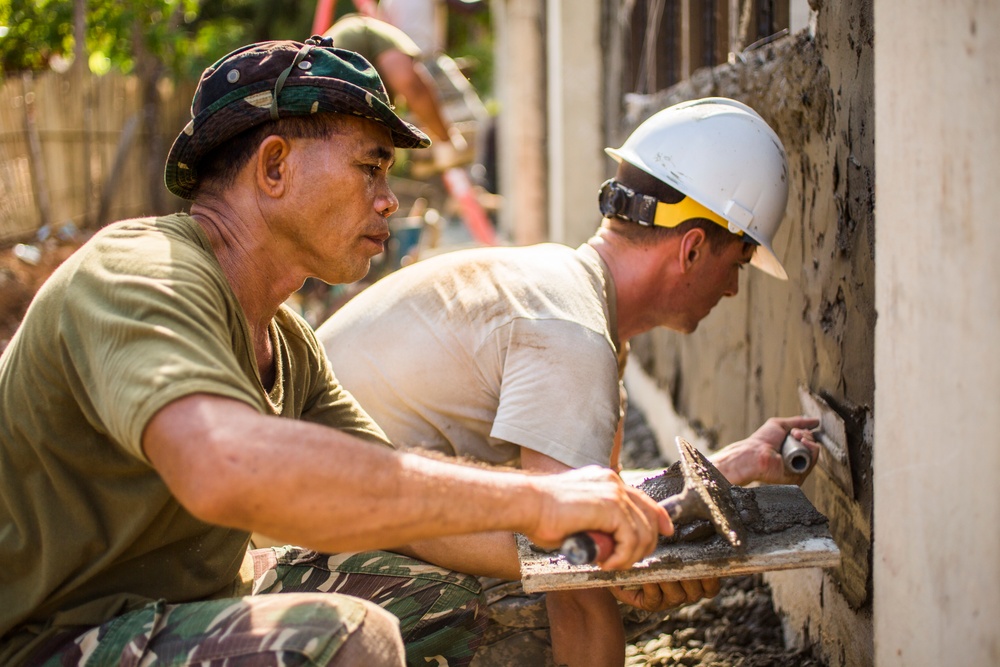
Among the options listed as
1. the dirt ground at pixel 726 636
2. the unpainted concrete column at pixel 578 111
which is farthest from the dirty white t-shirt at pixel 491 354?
the unpainted concrete column at pixel 578 111

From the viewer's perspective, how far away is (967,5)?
1504mm

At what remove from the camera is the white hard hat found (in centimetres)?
260

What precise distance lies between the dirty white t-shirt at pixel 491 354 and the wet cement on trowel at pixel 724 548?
26 centimetres

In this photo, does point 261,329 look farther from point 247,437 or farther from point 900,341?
point 900,341

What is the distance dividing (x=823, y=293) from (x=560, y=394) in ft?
2.97

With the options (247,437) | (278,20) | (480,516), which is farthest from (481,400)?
(278,20)

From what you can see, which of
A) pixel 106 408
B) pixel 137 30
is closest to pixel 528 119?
pixel 137 30

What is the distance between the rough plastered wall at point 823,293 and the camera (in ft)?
7.61

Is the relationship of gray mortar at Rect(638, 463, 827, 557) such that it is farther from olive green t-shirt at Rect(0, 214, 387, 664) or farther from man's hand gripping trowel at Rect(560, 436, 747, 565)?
olive green t-shirt at Rect(0, 214, 387, 664)

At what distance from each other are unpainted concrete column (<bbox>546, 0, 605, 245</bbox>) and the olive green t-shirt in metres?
5.78

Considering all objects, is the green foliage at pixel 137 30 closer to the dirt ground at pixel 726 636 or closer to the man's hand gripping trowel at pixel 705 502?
the dirt ground at pixel 726 636

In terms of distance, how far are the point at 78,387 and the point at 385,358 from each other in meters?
1.07

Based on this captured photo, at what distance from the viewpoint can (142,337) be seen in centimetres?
150

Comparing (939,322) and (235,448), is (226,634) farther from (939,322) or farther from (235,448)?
(939,322)
